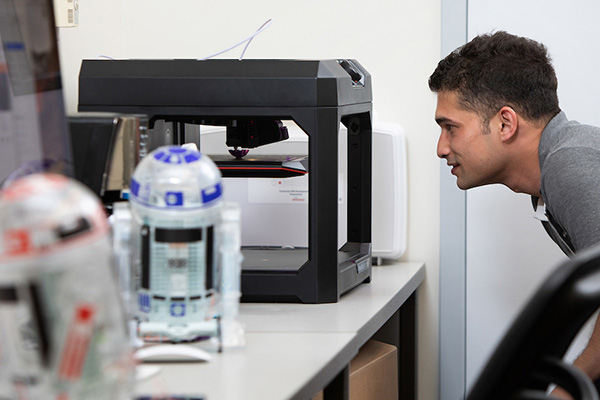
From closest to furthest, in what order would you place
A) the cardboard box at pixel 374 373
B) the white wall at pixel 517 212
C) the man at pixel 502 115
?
the cardboard box at pixel 374 373 < the man at pixel 502 115 < the white wall at pixel 517 212

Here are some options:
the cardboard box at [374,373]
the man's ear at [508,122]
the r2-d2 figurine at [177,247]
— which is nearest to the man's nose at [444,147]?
the man's ear at [508,122]

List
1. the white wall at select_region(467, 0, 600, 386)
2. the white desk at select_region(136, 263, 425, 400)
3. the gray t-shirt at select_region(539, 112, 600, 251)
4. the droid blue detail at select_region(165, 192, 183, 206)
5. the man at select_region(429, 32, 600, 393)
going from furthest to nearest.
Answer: the white wall at select_region(467, 0, 600, 386), the man at select_region(429, 32, 600, 393), the gray t-shirt at select_region(539, 112, 600, 251), the droid blue detail at select_region(165, 192, 183, 206), the white desk at select_region(136, 263, 425, 400)

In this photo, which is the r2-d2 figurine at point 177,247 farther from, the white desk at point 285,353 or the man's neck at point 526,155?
the man's neck at point 526,155

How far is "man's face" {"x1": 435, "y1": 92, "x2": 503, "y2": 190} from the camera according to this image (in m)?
1.77

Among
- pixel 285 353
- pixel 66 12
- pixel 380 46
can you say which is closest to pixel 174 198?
pixel 285 353

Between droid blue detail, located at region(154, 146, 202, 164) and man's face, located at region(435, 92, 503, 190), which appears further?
man's face, located at region(435, 92, 503, 190)

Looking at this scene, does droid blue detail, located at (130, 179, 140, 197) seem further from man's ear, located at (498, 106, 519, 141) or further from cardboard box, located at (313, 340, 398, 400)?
man's ear, located at (498, 106, 519, 141)

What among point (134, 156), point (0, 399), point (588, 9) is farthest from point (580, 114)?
point (0, 399)

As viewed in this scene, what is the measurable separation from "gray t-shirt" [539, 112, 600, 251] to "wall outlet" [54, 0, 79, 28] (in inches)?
42.5

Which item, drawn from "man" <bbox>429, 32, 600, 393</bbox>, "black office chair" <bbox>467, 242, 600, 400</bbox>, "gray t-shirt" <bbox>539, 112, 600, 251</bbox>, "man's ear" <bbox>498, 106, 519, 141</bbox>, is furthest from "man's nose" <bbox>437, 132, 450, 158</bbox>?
"black office chair" <bbox>467, 242, 600, 400</bbox>

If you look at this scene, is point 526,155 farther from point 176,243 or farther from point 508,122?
point 176,243

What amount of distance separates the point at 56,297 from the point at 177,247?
0.40 m

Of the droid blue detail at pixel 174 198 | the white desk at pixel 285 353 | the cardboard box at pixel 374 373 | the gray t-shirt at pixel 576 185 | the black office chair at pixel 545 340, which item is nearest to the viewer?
the black office chair at pixel 545 340

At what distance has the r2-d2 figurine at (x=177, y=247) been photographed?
1076mm
